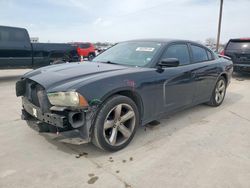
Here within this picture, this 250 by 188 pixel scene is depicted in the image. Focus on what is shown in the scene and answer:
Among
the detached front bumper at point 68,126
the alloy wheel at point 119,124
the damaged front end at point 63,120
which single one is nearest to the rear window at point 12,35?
the damaged front end at point 63,120

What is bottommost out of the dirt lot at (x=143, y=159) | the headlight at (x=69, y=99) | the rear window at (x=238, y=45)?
the dirt lot at (x=143, y=159)

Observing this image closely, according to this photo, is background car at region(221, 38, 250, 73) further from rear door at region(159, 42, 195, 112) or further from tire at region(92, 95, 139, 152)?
tire at region(92, 95, 139, 152)

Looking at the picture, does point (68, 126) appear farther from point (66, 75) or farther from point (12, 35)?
point (12, 35)

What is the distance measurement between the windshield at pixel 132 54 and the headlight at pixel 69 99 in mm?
1306

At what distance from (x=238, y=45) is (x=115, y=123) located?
8476mm

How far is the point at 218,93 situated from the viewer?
542 centimetres

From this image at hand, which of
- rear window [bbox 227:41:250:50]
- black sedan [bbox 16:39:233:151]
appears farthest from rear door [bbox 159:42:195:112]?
rear window [bbox 227:41:250:50]

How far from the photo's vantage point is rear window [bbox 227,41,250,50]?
939 cm

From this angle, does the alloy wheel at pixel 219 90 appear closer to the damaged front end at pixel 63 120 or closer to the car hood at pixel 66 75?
the car hood at pixel 66 75

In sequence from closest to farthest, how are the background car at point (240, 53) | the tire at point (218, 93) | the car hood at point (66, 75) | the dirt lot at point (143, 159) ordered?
the dirt lot at point (143, 159), the car hood at point (66, 75), the tire at point (218, 93), the background car at point (240, 53)

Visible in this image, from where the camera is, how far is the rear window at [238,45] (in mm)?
9394

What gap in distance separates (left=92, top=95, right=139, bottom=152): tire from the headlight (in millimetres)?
288

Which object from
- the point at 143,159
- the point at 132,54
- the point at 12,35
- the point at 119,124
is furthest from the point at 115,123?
the point at 12,35

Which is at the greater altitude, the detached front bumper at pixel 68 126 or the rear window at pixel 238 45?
the rear window at pixel 238 45
